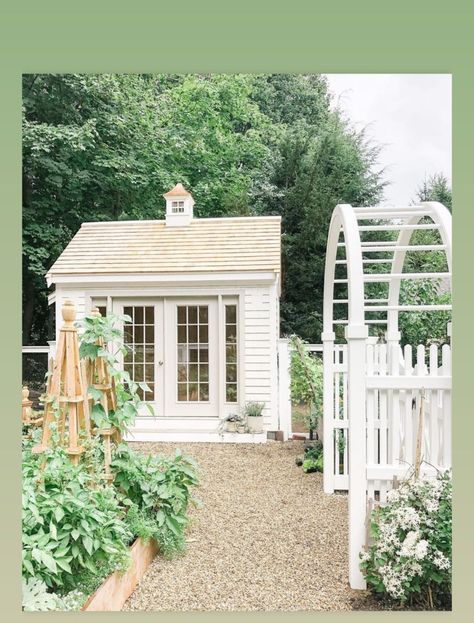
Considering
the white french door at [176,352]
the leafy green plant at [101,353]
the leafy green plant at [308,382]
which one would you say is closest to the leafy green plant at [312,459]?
the leafy green plant at [308,382]

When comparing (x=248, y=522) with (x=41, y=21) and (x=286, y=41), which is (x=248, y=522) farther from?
(x=41, y=21)

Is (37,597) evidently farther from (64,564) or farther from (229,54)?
(229,54)

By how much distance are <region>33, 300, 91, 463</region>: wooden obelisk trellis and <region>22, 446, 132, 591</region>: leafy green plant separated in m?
0.26

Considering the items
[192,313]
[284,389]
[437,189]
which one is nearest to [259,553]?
[284,389]

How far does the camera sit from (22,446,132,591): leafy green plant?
2.68 metres

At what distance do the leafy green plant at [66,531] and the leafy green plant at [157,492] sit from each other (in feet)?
1.16

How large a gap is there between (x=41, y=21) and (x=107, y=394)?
1.94 m

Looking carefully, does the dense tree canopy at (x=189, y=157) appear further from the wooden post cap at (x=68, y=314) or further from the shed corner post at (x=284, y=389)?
the wooden post cap at (x=68, y=314)

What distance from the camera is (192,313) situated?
23.3 ft

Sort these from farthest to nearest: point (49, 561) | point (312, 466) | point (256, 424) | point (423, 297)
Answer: point (423, 297), point (256, 424), point (312, 466), point (49, 561)

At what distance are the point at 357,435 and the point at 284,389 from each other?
3.94 metres

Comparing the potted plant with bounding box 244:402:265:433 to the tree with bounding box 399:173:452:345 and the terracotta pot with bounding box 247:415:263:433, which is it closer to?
the terracotta pot with bounding box 247:415:263:433

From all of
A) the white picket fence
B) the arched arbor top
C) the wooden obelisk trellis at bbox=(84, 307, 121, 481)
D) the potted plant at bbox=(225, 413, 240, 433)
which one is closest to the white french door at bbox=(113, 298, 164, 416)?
the potted plant at bbox=(225, 413, 240, 433)

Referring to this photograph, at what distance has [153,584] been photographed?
3141 mm
